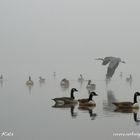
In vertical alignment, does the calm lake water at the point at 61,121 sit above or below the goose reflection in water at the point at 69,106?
below

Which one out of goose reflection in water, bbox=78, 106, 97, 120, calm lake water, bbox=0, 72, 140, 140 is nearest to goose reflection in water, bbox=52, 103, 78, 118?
calm lake water, bbox=0, 72, 140, 140

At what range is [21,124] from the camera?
18.0 metres

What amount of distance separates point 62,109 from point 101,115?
8.49ft

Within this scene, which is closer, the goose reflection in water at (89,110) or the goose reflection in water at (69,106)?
the goose reflection in water at (89,110)

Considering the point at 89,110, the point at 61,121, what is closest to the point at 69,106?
the point at 89,110

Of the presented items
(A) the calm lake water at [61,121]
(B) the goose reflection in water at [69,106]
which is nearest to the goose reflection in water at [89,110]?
(A) the calm lake water at [61,121]

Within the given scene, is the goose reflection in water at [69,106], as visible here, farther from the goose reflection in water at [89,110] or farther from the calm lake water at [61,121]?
the goose reflection in water at [89,110]

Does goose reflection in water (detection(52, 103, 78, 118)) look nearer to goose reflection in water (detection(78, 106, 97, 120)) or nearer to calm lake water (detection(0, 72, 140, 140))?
calm lake water (detection(0, 72, 140, 140))

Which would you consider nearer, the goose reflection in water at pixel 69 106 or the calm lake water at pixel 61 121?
the calm lake water at pixel 61 121

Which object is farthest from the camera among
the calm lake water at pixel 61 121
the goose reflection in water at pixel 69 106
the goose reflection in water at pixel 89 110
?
the goose reflection in water at pixel 69 106

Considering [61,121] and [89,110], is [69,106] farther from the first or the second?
[61,121]

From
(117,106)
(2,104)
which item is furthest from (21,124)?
(2,104)

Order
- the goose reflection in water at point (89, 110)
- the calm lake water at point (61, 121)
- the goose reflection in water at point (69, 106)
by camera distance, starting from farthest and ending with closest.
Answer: the goose reflection in water at point (69, 106)
the goose reflection in water at point (89, 110)
the calm lake water at point (61, 121)

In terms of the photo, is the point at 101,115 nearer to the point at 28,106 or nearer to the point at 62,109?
the point at 62,109
